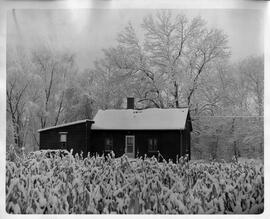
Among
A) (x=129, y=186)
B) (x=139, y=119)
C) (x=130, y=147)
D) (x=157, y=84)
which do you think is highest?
(x=157, y=84)

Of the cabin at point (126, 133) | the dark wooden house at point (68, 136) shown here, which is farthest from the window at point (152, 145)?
the dark wooden house at point (68, 136)

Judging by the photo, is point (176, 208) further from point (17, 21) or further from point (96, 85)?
point (17, 21)

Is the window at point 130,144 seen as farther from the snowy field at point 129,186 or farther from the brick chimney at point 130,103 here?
the brick chimney at point 130,103

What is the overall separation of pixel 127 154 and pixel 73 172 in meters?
0.33

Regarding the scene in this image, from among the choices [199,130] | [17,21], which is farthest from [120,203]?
[17,21]

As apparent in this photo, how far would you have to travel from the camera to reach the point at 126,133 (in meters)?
3.48

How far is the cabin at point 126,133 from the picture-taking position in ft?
11.3

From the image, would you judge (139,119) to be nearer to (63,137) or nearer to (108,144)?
(108,144)

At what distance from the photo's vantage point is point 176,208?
3.42 meters

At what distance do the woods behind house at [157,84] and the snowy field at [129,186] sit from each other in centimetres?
11

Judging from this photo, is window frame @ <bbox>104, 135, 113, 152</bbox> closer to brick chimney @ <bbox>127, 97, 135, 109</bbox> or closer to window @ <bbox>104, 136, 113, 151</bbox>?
window @ <bbox>104, 136, 113, 151</bbox>

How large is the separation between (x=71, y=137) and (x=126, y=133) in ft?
1.06

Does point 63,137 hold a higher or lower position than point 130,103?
lower

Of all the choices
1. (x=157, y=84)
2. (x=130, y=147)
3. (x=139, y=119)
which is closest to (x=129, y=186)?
(x=130, y=147)
